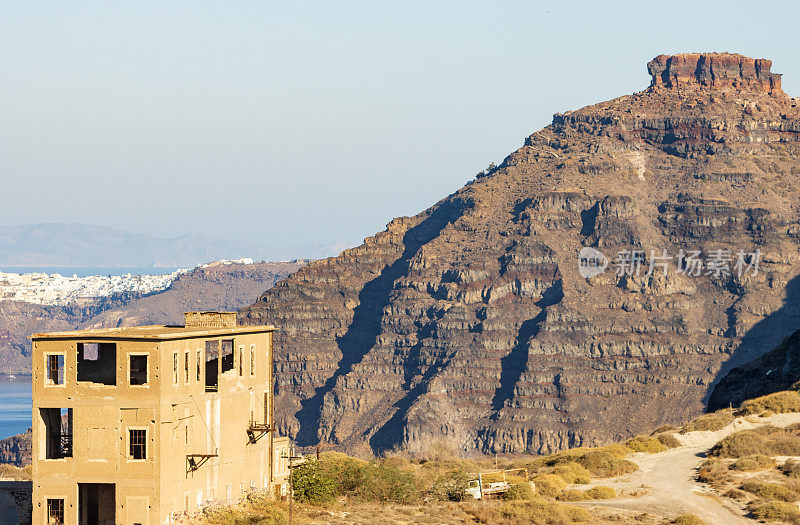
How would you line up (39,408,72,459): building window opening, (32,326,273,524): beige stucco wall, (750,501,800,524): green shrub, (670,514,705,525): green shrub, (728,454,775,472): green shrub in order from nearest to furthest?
(32,326,273,524): beige stucco wall, (39,408,72,459): building window opening, (670,514,705,525): green shrub, (750,501,800,524): green shrub, (728,454,775,472): green shrub

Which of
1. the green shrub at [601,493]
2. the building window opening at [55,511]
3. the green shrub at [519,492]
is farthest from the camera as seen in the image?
the green shrub at [601,493]

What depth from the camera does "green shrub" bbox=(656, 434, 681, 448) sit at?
89.5 meters

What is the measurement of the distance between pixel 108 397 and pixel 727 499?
30898 millimetres

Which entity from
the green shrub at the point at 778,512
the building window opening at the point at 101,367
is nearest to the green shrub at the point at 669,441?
the green shrub at the point at 778,512

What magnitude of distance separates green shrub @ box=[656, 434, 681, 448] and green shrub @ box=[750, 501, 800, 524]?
76.1 ft

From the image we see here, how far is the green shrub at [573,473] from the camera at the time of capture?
76.4 m

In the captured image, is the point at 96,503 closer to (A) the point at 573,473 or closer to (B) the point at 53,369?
(B) the point at 53,369

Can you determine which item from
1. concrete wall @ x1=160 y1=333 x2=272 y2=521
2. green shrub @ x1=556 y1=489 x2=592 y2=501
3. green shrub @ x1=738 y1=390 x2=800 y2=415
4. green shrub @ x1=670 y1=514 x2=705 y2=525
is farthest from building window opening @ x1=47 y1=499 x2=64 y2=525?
green shrub @ x1=738 y1=390 x2=800 y2=415

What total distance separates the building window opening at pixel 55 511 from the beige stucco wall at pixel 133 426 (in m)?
0.21

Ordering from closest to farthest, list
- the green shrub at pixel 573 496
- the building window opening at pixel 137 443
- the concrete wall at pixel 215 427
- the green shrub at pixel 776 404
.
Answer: the building window opening at pixel 137 443 → the concrete wall at pixel 215 427 → the green shrub at pixel 573 496 → the green shrub at pixel 776 404

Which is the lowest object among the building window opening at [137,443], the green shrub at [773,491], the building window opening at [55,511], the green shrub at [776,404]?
the green shrub at [773,491]

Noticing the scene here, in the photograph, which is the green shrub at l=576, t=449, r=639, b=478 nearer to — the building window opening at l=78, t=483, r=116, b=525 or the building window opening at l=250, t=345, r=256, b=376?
the building window opening at l=250, t=345, r=256, b=376

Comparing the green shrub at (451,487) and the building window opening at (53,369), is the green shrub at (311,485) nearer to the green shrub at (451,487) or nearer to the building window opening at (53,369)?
the green shrub at (451,487)

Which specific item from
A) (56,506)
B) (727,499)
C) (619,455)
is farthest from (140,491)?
(619,455)
